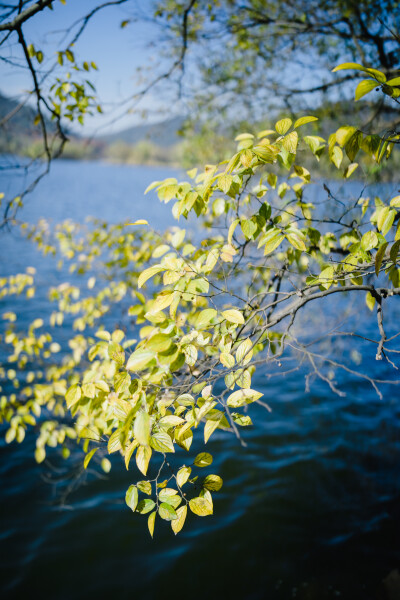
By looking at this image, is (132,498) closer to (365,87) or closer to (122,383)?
(122,383)

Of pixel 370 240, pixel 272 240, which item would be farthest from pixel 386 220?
pixel 272 240

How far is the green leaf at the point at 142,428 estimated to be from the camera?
47.0 inches

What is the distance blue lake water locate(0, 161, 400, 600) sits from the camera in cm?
423

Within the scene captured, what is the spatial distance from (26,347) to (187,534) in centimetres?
353

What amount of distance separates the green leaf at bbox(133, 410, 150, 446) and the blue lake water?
3.04 meters

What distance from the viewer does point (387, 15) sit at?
4992 millimetres

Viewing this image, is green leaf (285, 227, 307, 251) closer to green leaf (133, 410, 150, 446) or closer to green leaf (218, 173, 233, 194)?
green leaf (218, 173, 233, 194)

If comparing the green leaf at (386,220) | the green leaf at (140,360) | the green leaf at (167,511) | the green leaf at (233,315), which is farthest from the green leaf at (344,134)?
the green leaf at (167,511)

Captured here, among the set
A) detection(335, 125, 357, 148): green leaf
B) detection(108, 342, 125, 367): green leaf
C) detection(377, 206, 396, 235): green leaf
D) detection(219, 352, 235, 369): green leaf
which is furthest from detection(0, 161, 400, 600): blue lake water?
detection(377, 206, 396, 235): green leaf

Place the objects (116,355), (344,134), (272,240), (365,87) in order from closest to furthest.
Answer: (365,87)
(344,134)
(272,240)
(116,355)

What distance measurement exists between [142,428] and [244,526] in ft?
15.9

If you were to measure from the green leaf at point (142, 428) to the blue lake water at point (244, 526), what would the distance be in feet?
9.98

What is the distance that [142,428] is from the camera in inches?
47.8

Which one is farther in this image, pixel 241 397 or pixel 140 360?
pixel 241 397
